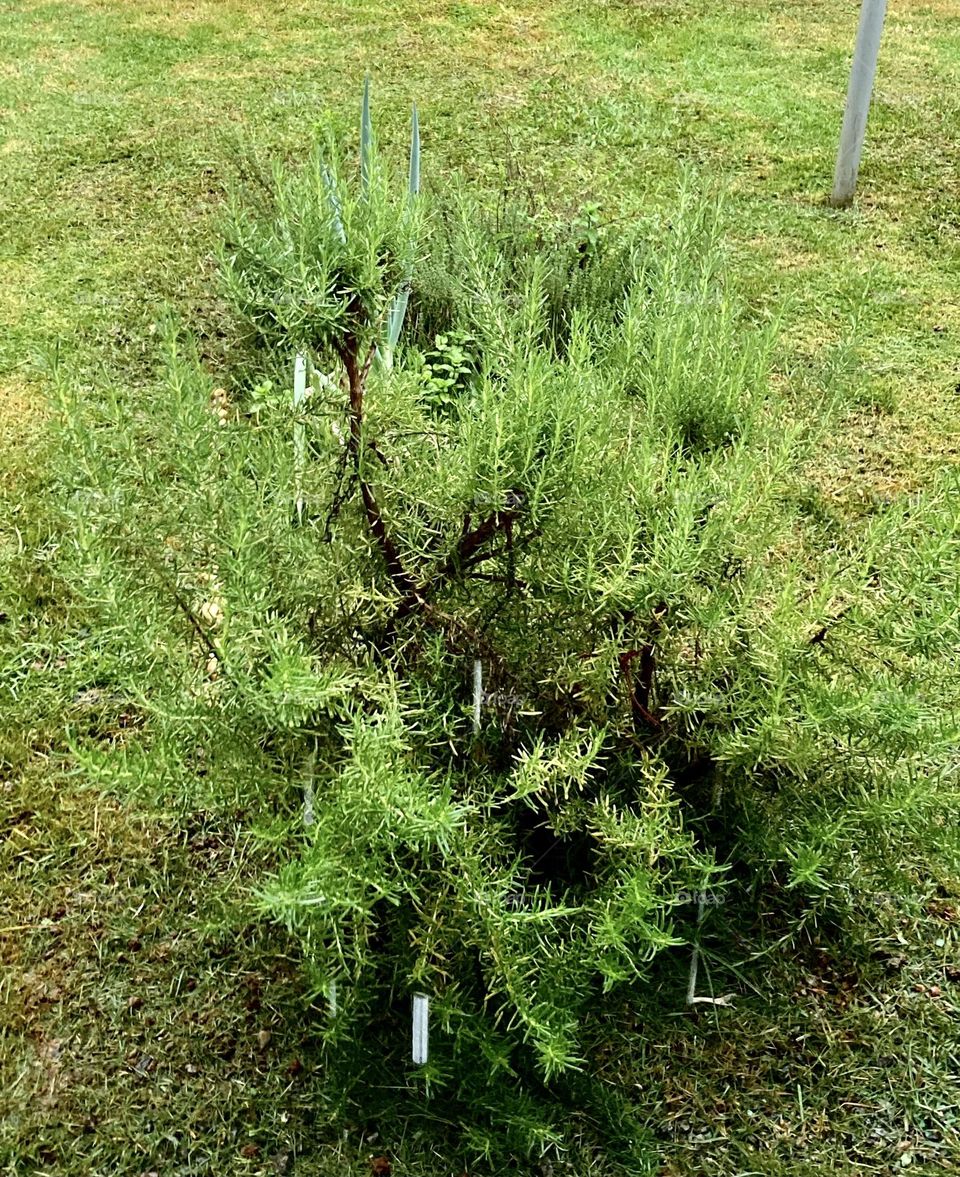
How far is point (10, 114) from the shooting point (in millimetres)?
5020

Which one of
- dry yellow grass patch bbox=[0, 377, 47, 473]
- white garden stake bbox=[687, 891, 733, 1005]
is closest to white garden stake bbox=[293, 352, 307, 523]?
white garden stake bbox=[687, 891, 733, 1005]

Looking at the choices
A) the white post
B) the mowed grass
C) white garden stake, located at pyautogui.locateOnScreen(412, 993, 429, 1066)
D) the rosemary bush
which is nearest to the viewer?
the rosemary bush

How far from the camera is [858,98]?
402cm

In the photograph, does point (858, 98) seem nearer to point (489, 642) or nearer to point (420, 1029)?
point (489, 642)

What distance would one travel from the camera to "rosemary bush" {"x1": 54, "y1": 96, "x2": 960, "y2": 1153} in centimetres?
129

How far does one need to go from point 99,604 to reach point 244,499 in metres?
0.22

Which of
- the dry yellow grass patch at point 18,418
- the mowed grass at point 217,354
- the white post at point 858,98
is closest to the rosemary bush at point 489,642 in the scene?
the mowed grass at point 217,354

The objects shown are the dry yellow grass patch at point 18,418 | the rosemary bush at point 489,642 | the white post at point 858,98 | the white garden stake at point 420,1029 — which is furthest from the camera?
the white post at point 858,98

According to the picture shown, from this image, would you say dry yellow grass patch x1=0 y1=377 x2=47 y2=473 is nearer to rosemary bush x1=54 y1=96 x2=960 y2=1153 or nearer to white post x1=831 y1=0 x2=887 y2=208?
rosemary bush x1=54 y1=96 x2=960 y2=1153

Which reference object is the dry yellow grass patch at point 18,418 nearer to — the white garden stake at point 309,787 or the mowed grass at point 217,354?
the mowed grass at point 217,354

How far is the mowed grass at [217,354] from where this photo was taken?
1.58 meters

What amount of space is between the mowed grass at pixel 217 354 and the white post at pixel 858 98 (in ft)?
0.42

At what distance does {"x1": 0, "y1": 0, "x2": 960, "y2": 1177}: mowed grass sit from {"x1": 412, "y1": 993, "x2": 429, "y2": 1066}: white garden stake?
0.12m

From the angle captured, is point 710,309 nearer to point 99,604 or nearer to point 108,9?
point 99,604
